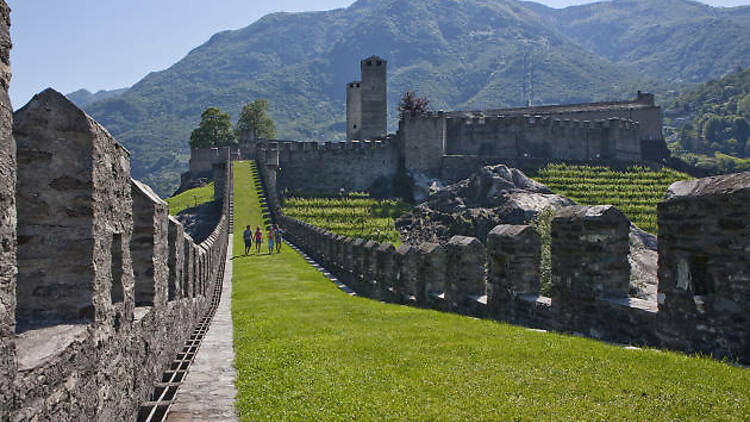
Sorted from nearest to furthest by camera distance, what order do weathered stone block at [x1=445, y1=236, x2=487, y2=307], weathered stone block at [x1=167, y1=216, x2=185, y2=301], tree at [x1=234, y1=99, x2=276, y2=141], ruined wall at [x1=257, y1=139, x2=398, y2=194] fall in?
weathered stone block at [x1=167, y1=216, x2=185, y2=301] < weathered stone block at [x1=445, y1=236, x2=487, y2=307] < ruined wall at [x1=257, y1=139, x2=398, y2=194] < tree at [x1=234, y1=99, x2=276, y2=141]

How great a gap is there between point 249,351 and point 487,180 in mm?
47248

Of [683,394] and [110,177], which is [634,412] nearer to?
[683,394]

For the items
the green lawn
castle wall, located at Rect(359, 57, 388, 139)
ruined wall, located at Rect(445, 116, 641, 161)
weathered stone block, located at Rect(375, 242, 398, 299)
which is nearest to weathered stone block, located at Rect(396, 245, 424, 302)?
weathered stone block, located at Rect(375, 242, 398, 299)

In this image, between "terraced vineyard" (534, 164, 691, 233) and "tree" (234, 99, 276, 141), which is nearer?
"terraced vineyard" (534, 164, 691, 233)

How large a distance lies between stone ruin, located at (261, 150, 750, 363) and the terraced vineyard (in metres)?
42.3

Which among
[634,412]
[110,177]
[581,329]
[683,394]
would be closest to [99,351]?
[110,177]

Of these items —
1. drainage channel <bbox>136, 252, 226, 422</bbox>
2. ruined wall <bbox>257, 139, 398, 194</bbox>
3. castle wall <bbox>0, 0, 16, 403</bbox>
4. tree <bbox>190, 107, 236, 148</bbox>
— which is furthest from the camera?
tree <bbox>190, 107, 236, 148</bbox>

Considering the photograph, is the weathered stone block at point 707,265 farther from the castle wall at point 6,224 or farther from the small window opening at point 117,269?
the castle wall at point 6,224

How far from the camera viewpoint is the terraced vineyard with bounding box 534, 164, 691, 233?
54.9 m

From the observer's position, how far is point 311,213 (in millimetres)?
53188

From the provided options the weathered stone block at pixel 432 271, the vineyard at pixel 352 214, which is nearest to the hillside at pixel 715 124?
the vineyard at pixel 352 214

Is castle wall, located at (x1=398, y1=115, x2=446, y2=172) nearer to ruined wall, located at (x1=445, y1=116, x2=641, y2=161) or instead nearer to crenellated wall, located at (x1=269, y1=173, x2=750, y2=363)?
ruined wall, located at (x1=445, y1=116, x2=641, y2=161)

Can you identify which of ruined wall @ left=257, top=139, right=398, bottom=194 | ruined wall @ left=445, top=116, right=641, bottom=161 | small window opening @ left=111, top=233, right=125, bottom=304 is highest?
ruined wall @ left=445, top=116, right=641, bottom=161

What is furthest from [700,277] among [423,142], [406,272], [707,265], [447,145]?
[447,145]
